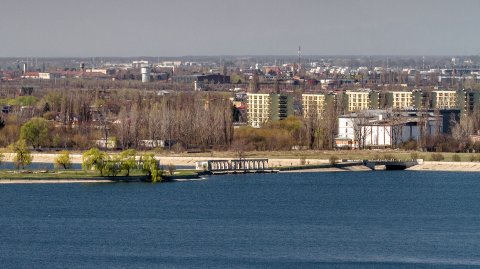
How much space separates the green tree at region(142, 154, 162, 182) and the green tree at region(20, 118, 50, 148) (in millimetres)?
8877

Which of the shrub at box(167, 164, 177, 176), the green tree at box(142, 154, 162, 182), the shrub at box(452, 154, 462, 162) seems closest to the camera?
the green tree at box(142, 154, 162, 182)

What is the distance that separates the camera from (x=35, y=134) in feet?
126

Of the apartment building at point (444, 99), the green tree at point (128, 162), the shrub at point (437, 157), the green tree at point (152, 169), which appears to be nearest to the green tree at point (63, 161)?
the green tree at point (128, 162)

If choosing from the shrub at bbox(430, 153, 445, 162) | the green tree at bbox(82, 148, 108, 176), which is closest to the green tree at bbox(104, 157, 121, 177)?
the green tree at bbox(82, 148, 108, 176)

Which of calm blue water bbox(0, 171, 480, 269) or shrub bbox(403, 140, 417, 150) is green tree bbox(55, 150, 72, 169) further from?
shrub bbox(403, 140, 417, 150)

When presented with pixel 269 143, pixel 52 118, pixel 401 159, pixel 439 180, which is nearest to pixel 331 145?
pixel 269 143

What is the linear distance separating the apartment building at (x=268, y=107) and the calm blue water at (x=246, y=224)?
18896 mm

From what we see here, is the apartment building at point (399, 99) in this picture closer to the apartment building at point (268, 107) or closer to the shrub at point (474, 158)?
the apartment building at point (268, 107)

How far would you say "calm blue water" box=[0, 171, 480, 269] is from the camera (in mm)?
18562

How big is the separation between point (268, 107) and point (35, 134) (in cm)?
1328

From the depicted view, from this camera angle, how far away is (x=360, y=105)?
52.3m

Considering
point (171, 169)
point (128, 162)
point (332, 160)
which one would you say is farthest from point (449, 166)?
point (128, 162)

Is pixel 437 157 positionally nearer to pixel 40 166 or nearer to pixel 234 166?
pixel 234 166

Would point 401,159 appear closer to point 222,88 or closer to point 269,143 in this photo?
point 269,143
